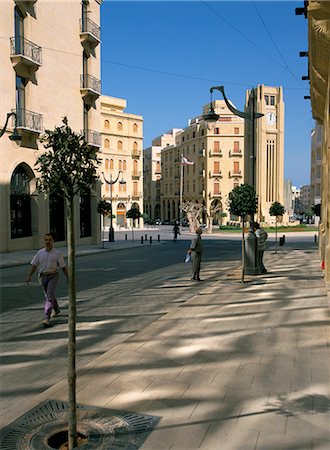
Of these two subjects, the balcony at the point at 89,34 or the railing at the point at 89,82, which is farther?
the railing at the point at 89,82

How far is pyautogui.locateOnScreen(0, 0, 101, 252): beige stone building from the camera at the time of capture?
21.5m

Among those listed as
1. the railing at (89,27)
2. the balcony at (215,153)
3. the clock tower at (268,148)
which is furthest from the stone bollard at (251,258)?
the balcony at (215,153)

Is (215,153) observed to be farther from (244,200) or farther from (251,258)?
(251,258)

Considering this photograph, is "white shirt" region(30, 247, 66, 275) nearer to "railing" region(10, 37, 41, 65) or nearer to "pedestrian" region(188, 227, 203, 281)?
"pedestrian" region(188, 227, 203, 281)

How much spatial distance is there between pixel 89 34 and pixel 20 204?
12923 millimetres

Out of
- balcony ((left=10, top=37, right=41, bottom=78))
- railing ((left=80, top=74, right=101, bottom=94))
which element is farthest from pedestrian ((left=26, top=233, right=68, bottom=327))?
railing ((left=80, top=74, right=101, bottom=94))

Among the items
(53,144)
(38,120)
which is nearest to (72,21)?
(38,120)

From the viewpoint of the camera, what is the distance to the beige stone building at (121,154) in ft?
197

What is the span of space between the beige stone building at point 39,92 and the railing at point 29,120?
53 mm

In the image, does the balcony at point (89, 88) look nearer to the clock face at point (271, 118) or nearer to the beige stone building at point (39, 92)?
the beige stone building at point (39, 92)

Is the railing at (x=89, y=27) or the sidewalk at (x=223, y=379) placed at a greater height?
the railing at (x=89, y=27)

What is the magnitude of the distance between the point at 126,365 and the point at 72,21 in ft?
89.0

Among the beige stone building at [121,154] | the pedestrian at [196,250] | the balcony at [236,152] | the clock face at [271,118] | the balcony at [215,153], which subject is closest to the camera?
the pedestrian at [196,250]

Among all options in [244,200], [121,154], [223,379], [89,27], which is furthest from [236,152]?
[223,379]
